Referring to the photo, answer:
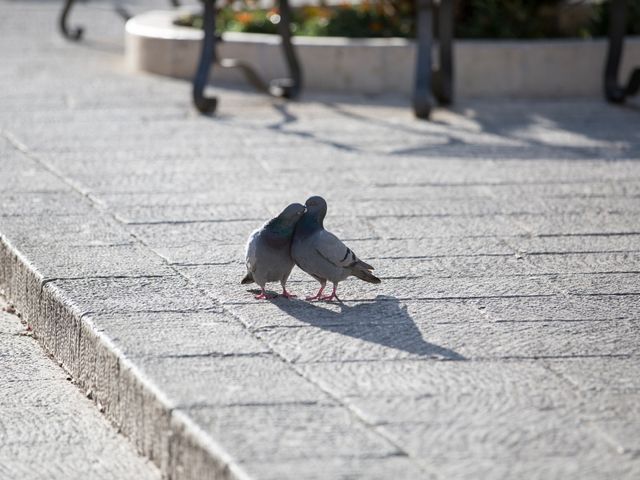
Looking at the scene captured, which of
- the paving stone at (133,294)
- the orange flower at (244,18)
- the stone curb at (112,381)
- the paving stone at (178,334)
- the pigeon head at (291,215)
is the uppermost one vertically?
the orange flower at (244,18)

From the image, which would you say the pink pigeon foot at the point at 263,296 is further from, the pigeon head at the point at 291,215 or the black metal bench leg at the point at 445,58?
the black metal bench leg at the point at 445,58

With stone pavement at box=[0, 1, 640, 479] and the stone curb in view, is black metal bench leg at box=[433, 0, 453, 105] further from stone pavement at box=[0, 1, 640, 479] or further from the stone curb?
the stone curb

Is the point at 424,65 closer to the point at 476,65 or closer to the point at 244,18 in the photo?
the point at 476,65

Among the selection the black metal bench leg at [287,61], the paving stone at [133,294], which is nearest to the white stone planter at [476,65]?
the black metal bench leg at [287,61]

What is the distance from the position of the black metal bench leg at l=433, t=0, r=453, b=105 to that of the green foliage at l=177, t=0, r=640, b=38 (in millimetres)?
1199

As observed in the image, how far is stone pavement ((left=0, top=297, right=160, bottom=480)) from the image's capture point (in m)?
2.91

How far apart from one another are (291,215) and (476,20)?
519cm

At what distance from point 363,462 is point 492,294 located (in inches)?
50.9

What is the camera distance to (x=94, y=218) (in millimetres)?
4445

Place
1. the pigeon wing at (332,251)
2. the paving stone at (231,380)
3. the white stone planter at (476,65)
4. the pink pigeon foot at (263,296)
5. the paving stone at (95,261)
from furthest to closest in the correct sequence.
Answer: the white stone planter at (476,65) < the paving stone at (95,261) < the pink pigeon foot at (263,296) < the pigeon wing at (332,251) < the paving stone at (231,380)

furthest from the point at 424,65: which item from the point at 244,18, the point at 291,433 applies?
the point at 291,433

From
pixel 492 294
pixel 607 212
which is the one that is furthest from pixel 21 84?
pixel 492 294

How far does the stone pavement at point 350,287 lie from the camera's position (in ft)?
8.67

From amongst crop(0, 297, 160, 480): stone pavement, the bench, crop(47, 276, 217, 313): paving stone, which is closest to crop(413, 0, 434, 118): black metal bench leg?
the bench
